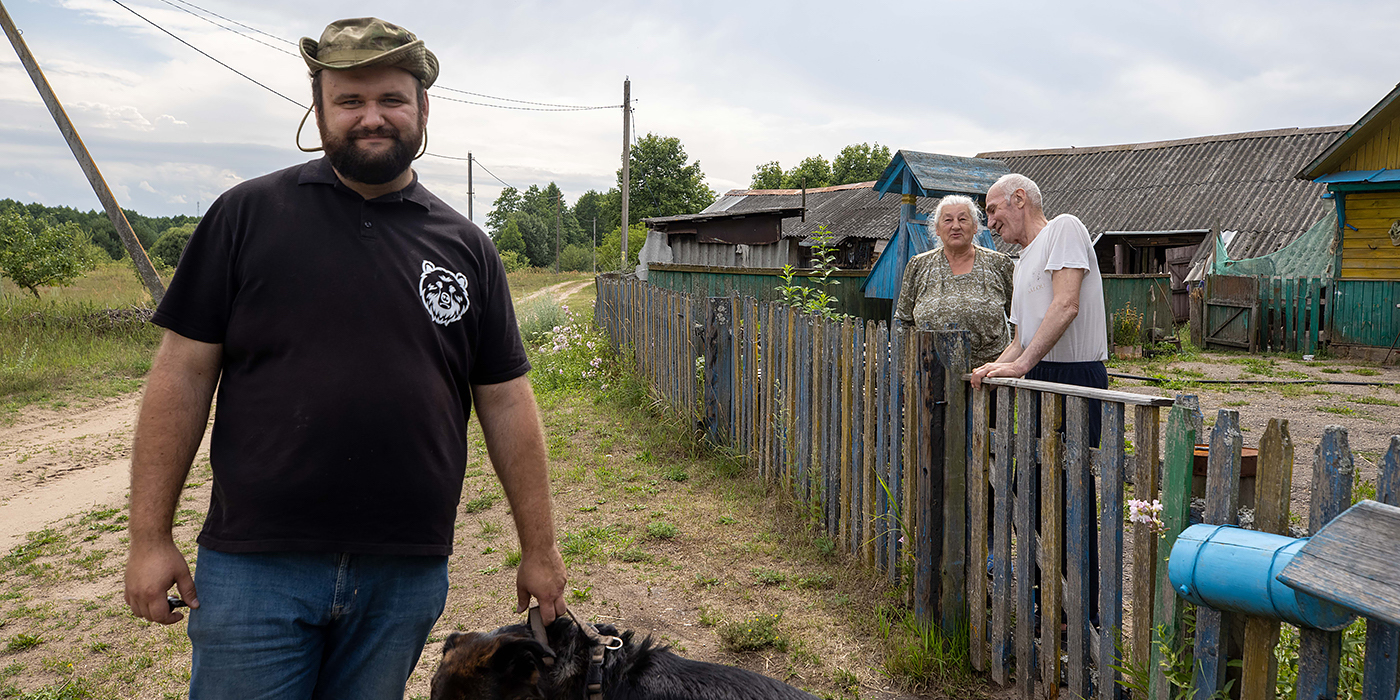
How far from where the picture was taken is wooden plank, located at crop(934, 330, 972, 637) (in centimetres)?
312

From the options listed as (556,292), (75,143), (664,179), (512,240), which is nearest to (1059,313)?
(75,143)

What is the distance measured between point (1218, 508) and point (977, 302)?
7.79 feet

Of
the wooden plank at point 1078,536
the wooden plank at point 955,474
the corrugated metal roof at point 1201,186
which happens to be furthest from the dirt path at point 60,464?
the corrugated metal roof at point 1201,186

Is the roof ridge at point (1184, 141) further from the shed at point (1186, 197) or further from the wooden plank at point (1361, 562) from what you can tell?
the wooden plank at point (1361, 562)

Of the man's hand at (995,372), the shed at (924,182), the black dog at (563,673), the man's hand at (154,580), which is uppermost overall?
the shed at (924,182)

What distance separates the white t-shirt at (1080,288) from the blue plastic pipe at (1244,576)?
5.89 ft

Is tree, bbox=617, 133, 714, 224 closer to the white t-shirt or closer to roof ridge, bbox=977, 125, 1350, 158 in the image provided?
roof ridge, bbox=977, 125, 1350, 158

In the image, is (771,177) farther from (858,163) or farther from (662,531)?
(662,531)

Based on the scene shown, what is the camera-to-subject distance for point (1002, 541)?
285 centimetres

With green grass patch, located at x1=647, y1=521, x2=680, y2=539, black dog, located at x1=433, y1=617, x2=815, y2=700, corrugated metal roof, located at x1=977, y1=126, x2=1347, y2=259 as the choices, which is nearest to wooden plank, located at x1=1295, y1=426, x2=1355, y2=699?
black dog, located at x1=433, y1=617, x2=815, y2=700

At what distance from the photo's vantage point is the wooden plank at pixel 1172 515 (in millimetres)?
1900

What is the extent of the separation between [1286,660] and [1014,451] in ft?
3.51

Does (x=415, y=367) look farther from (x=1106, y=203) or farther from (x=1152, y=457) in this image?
(x=1106, y=203)

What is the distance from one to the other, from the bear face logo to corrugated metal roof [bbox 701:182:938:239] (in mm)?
18585
